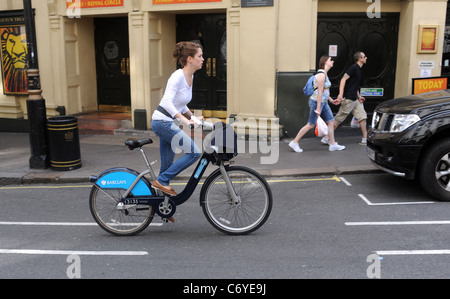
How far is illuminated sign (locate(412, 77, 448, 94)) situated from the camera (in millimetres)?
10039

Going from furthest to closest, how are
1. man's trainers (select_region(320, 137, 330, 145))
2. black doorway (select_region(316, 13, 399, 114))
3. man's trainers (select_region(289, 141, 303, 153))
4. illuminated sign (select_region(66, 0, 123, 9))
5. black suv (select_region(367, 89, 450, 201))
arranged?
illuminated sign (select_region(66, 0, 123, 9))
black doorway (select_region(316, 13, 399, 114))
man's trainers (select_region(320, 137, 330, 145))
man's trainers (select_region(289, 141, 303, 153))
black suv (select_region(367, 89, 450, 201))

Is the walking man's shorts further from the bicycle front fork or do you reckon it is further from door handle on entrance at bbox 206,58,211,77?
the bicycle front fork

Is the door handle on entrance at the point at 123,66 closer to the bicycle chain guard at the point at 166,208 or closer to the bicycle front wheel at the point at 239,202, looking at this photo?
the bicycle chain guard at the point at 166,208

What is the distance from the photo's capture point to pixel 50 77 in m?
12.6

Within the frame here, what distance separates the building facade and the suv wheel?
Result: 14.7 feet

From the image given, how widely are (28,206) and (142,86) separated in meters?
5.56

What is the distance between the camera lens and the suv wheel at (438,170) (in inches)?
244

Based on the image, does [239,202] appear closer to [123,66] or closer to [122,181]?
[122,181]

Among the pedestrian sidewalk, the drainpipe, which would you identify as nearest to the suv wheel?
the pedestrian sidewalk

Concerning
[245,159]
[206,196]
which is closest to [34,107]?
[245,159]

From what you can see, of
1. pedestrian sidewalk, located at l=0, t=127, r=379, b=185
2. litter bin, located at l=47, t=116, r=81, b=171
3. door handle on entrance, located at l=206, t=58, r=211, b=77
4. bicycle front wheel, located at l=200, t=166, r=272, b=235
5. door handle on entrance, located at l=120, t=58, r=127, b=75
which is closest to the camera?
bicycle front wheel, located at l=200, t=166, r=272, b=235

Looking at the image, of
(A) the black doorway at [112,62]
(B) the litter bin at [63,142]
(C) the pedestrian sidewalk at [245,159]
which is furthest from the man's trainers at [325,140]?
(A) the black doorway at [112,62]

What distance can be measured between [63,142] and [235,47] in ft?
14.5

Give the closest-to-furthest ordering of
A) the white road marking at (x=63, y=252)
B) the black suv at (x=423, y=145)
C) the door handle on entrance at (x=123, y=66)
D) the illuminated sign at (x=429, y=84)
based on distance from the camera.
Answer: the white road marking at (x=63, y=252) → the black suv at (x=423, y=145) → the illuminated sign at (x=429, y=84) → the door handle on entrance at (x=123, y=66)
